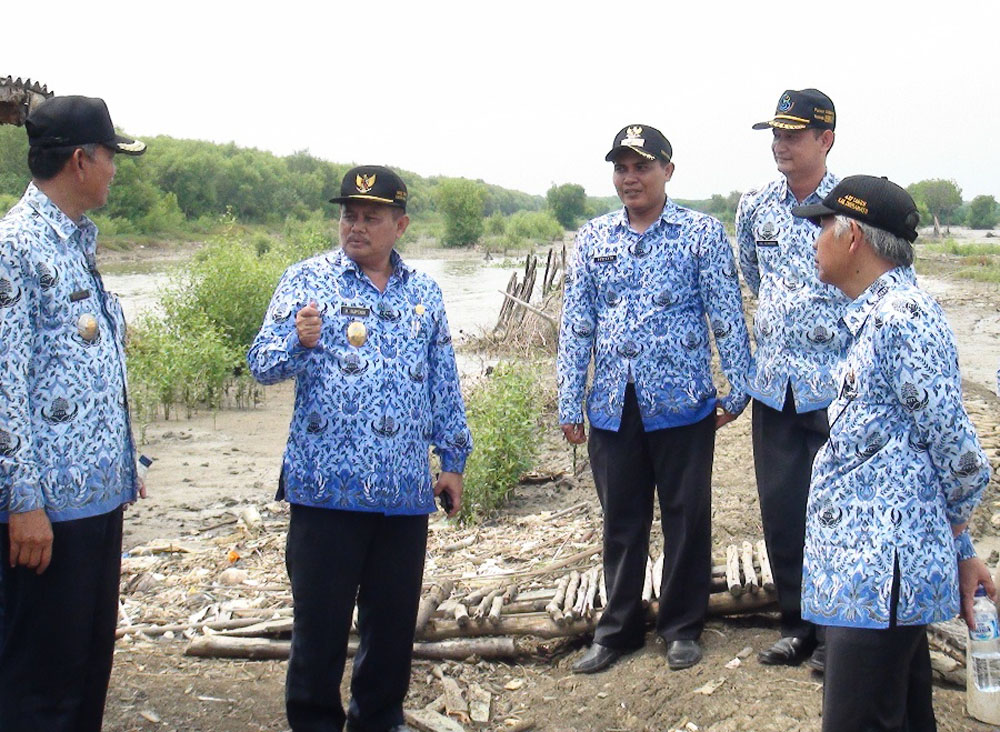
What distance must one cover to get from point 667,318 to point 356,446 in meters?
1.38

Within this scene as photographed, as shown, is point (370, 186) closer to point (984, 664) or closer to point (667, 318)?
point (667, 318)

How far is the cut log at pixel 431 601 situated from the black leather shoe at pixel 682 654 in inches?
40.5

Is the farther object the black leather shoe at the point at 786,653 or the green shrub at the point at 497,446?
the green shrub at the point at 497,446

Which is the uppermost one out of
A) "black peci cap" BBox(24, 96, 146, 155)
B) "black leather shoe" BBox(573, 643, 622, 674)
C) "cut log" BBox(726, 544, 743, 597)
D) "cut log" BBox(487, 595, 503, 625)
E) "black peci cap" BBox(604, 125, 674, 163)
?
"black peci cap" BBox(604, 125, 674, 163)

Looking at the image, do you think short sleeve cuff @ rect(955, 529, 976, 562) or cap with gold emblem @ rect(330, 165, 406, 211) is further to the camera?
cap with gold emblem @ rect(330, 165, 406, 211)

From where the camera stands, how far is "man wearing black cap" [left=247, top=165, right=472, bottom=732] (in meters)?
3.42

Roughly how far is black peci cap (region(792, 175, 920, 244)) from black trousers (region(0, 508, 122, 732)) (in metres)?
2.20

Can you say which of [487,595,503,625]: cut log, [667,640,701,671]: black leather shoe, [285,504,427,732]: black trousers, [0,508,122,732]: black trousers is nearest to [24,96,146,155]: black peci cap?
[0,508,122,732]: black trousers

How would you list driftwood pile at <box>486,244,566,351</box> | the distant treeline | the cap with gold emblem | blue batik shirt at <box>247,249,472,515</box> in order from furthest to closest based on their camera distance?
the distant treeline, driftwood pile at <box>486,244,566,351</box>, the cap with gold emblem, blue batik shirt at <box>247,249,472,515</box>

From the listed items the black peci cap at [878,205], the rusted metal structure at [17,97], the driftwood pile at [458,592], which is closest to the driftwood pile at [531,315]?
the driftwood pile at [458,592]

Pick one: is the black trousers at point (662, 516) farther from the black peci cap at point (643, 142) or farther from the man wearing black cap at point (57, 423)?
the man wearing black cap at point (57, 423)

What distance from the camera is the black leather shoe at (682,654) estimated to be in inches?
162

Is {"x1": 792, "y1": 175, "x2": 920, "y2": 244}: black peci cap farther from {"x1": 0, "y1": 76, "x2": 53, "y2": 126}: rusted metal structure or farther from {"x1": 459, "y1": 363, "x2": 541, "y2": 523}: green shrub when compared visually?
{"x1": 459, "y1": 363, "x2": 541, "y2": 523}: green shrub

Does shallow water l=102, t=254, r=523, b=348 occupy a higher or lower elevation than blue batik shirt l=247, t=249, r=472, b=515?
lower
